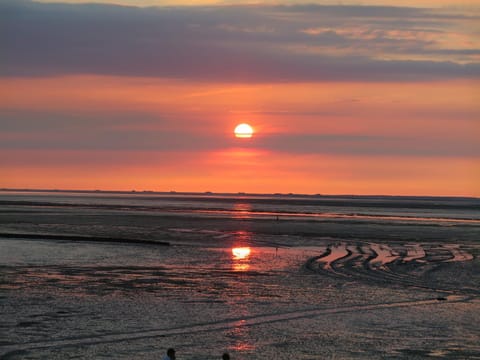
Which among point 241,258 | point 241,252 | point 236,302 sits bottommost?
point 236,302

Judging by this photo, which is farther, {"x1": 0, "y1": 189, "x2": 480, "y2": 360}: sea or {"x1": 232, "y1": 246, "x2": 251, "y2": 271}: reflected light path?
{"x1": 232, "y1": 246, "x2": 251, "y2": 271}: reflected light path

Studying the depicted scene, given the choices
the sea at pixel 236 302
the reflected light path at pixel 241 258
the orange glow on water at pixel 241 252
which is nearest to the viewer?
the sea at pixel 236 302

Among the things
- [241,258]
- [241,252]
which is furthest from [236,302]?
[241,252]

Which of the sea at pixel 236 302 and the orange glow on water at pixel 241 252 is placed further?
the orange glow on water at pixel 241 252

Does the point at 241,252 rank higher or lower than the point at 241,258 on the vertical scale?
higher

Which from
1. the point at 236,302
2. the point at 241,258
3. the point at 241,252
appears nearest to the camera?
the point at 236,302

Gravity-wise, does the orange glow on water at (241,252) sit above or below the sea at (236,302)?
above

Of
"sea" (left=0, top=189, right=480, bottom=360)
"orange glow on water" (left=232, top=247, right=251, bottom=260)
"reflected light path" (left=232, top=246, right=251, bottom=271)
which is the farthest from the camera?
"orange glow on water" (left=232, top=247, right=251, bottom=260)

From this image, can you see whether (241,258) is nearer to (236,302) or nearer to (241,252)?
(241,252)

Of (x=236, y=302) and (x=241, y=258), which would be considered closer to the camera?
(x=236, y=302)

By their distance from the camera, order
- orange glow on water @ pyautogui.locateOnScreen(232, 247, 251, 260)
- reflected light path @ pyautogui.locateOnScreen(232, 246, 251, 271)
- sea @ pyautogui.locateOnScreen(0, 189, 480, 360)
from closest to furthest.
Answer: sea @ pyautogui.locateOnScreen(0, 189, 480, 360) < reflected light path @ pyautogui.locateOnScreen(232, 246, 251, 271) < orange glow on water @ pyautogui.locateOnScreen(232, 247, 251, 260)

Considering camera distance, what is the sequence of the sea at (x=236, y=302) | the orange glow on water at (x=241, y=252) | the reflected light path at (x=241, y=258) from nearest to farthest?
the sea at (x=236, y=302) < the reflected light path at (x=241, y=258) < the orange glow on water at (x=241, y=252)

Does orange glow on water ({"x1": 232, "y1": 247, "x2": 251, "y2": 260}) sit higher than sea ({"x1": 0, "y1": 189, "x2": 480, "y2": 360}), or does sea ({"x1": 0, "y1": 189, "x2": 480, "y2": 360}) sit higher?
orange glow on water ({"x1": 232, "y1": 247, "x2": 251, "y2": 260})

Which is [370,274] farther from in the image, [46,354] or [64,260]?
[46,354]
